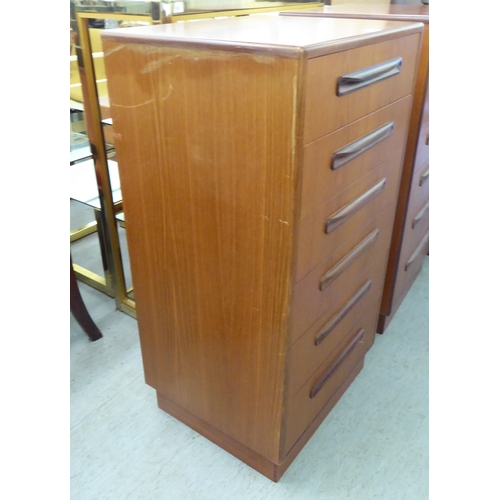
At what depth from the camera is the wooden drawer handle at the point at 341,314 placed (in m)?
1.03

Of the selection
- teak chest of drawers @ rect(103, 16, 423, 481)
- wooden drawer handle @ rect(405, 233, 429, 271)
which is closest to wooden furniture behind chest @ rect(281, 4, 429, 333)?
wooden drawer handle @ rect(405, 233, 429, 271)

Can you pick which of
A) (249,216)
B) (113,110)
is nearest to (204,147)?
(249,216)

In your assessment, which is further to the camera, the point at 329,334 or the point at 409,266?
the point at 409,266

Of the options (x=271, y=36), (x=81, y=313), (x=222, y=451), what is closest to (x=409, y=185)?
(x=271, y=36)

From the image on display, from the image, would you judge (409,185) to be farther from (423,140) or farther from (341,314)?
(341,314)

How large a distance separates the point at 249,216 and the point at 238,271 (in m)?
0.13

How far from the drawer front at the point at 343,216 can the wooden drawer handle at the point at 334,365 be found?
1.22 ft

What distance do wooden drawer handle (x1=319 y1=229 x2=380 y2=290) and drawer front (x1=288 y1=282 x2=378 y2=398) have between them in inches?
4.0

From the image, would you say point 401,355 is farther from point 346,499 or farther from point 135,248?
point 135,248

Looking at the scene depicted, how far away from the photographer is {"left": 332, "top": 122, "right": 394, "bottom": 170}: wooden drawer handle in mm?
823

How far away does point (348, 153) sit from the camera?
85cm

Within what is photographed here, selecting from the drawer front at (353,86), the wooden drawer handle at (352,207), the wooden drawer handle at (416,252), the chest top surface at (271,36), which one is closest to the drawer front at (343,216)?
the wooden drawer handle at (352,207)

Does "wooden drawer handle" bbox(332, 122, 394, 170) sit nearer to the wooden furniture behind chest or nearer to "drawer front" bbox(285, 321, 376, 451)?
the wooden furniture behind chest

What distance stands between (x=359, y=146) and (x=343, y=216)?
5.6 inches
